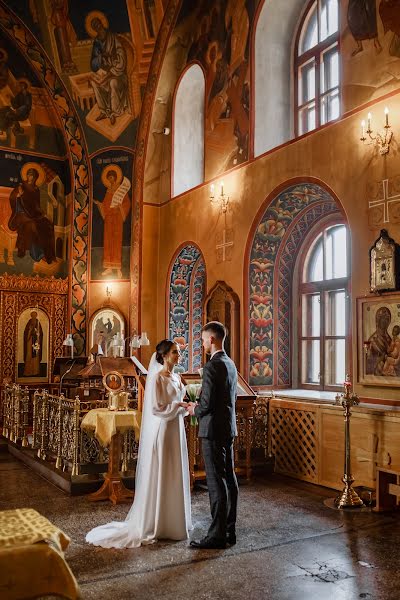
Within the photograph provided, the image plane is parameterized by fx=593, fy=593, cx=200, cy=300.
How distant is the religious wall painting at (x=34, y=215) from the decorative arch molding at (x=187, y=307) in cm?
308

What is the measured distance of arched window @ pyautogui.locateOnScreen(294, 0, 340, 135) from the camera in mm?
9477

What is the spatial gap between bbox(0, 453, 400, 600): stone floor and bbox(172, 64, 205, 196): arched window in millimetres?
7814

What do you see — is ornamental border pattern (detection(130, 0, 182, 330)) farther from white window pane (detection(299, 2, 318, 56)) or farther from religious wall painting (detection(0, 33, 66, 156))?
white window pane (detection(299, 2, 318, 56))

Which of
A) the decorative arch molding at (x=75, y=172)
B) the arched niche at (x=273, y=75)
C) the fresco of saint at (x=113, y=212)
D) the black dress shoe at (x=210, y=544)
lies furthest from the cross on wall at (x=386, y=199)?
the decorative arch molding at (x=75, y=172)

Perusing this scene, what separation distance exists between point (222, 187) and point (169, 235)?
2405mm

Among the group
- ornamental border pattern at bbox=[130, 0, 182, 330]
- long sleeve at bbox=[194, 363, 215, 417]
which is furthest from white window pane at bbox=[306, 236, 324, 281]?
long sleeve at bbox=[194, 363, 215, 417]

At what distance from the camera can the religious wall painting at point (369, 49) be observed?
25.0 ft

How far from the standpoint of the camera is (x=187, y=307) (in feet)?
42.6

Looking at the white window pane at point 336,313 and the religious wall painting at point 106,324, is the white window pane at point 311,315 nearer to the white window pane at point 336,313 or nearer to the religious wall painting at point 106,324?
the white window pane at point 336,313

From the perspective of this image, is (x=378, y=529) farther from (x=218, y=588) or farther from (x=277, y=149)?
(x=277, y=149)

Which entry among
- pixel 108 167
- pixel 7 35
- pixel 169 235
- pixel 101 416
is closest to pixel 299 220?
pixel 169 235

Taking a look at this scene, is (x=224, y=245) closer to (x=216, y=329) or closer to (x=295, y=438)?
(x=295, y=438)

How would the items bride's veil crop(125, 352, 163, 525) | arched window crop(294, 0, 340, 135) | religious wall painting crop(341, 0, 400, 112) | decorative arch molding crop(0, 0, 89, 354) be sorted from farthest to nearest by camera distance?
decorative arch molding crop(0, 0, 89, 354) < arched window crop(294, 0, 340, 135) < religious wall painting crop(341, 0, 400, 112) < bride's veil crop(125, 352, 163, 525)


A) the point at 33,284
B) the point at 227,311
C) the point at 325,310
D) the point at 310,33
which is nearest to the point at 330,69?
the point at 310,33
